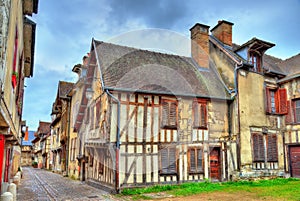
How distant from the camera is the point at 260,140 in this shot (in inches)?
538

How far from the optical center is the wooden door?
1286 cm

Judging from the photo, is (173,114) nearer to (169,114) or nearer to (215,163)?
(169,114)

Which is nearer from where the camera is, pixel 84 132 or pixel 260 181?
pixel 260 181

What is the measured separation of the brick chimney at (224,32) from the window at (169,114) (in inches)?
253

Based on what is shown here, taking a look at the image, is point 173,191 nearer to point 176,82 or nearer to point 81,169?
point 176,82

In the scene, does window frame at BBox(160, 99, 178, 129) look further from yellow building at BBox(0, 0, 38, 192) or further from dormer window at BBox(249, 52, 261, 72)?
yellow building at BBox(0, 0, 38, 192)

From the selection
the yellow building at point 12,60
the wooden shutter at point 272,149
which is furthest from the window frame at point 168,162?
the yellow building at point 12,60

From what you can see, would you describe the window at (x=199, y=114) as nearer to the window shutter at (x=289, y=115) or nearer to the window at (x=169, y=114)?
the window at (x=169, y=114)

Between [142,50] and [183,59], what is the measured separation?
2.61 meters

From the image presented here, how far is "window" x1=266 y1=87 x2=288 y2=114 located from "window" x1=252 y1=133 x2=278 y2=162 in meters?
1.36

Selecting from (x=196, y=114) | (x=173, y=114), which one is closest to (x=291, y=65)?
(x=196, y=114)

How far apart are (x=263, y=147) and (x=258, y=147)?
0.36 metres

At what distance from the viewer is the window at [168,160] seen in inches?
455

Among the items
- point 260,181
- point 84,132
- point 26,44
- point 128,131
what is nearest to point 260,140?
point 260,181
